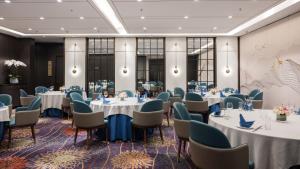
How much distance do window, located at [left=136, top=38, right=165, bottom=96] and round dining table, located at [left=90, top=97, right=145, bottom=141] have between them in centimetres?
667

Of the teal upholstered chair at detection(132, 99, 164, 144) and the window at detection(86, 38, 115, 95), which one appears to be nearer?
the teal upholstered chair at detection(132, 99, 164, 144)

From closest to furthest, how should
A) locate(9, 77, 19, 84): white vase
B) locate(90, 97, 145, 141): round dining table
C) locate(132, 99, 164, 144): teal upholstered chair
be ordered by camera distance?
1. locate(132, 99, 164, 144): teal upholstered chair
2. locate(90, 97, 145, 141): round dining table
3. locate(9, 77, 19, 84): white vase

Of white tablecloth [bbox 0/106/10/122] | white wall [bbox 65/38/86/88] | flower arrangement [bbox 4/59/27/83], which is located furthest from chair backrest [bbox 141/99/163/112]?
flower arrangement [bbox 4/59/27/83]

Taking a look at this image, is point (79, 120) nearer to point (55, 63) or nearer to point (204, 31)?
point (204, 31)

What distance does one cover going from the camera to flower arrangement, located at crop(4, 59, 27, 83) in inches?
400

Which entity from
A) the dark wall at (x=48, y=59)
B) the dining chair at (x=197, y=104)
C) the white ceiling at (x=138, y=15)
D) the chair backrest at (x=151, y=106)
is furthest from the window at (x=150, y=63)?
the chair backrest at (x=151, y=106)

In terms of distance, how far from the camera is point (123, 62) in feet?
37.8

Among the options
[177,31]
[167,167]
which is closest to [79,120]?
[167,167]

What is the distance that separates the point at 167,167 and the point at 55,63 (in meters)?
11.6

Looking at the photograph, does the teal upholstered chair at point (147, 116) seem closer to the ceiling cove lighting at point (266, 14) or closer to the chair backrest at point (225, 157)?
the chair backrest at point (225, 157)

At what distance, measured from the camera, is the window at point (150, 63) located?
11.8 metres

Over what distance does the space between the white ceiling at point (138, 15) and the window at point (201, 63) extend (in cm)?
170

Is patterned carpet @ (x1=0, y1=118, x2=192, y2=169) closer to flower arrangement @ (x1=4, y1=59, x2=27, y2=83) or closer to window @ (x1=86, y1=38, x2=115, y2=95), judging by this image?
flower arrangement @ (x1=4, y1=59, x2=27, y2=83)

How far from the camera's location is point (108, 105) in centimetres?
490
